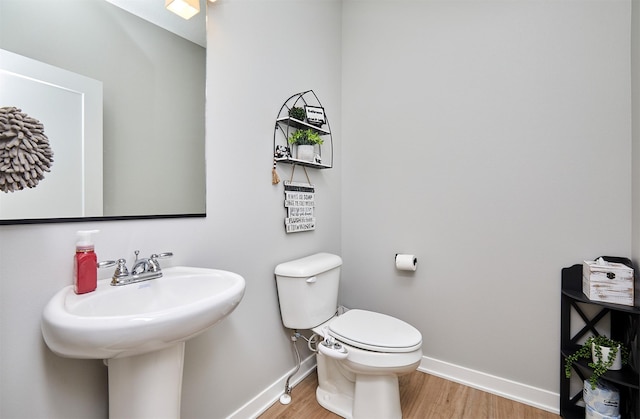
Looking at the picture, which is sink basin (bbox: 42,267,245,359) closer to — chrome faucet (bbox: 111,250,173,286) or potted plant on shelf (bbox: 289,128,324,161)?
chrome faucet (bbox: 111,250,173,286)

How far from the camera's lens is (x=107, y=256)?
93cm

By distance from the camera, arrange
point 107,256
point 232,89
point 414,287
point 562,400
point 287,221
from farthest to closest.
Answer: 1. point 414,287
2. point 287,221
3. point 562,400
4. point 232,89
5. point 107,256

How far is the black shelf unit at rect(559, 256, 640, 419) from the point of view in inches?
48.5

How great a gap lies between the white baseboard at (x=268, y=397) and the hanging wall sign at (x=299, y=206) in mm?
842

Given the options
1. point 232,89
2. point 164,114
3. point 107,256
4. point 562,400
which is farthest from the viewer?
point 562,400

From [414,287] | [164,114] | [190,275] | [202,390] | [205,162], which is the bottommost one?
[202,390]

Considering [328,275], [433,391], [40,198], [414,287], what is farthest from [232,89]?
[433,391]

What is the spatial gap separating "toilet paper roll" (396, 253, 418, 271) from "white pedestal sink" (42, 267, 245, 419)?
1.14 meters

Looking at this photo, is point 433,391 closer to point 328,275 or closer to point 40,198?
point 328,275

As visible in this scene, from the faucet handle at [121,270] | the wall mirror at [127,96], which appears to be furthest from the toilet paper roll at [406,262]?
the faucet handle at [121,270]

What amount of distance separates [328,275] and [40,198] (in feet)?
4.06

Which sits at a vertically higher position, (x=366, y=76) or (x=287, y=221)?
(x=366, y=76)

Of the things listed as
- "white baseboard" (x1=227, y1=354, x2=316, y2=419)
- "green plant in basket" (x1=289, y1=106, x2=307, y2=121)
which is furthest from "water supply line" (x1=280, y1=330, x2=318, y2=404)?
"green plant in basket" (x1=289, y1=106, x2=307, y2=121)

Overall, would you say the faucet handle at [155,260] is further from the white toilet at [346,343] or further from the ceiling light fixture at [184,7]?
the ceiling light fixture at [184,7]
